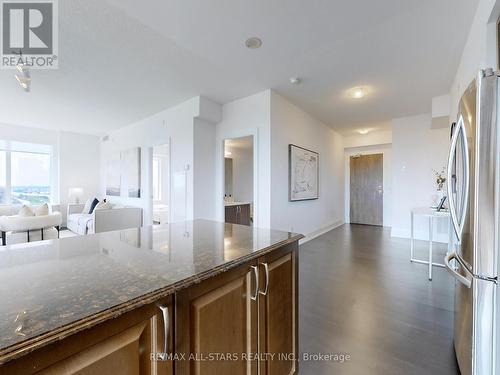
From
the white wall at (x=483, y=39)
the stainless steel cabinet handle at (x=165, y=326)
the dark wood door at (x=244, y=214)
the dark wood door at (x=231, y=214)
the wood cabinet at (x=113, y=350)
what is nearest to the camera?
the wood cabinet at (x=113, y=350)

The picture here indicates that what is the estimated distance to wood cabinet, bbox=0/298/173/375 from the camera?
48 centimetres

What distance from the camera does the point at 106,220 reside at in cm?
479

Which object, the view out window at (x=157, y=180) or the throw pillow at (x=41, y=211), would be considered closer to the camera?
the throw pillow at (x=41, y=211)

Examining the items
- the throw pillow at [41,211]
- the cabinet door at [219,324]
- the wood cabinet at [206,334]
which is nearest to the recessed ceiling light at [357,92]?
the wood cabinet at [206,334]

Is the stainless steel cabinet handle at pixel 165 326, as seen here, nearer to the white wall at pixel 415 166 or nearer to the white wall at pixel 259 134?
the white wall at pixel 259 134

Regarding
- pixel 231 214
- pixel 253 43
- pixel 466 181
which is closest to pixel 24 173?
pixel 231 214

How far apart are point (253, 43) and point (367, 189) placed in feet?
19.0

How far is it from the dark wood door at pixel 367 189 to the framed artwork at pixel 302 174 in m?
2.44

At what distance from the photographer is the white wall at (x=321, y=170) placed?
12.6ft

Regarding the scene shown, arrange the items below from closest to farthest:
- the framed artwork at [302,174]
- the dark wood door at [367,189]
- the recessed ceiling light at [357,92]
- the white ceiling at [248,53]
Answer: the white ceiling at [248,53] < the recessed ceiling light at [357,92] < the framed artwork at [302,174] < the dark wood door at [367,189]

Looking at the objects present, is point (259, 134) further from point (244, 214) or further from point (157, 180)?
point (157, 180)

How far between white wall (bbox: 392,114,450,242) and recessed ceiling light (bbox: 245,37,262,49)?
13.7ft

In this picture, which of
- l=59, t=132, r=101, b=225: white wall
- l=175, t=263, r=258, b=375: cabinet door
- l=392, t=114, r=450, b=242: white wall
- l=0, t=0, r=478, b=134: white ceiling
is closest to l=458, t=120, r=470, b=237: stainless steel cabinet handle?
Result: l=175, t=263, r=258, b=375: cabinet door

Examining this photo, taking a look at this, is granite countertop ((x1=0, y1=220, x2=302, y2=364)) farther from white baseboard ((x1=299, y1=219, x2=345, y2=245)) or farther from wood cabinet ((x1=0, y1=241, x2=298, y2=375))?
white baseboard ((x1=299, y1=219, x2=345, y2=245))
